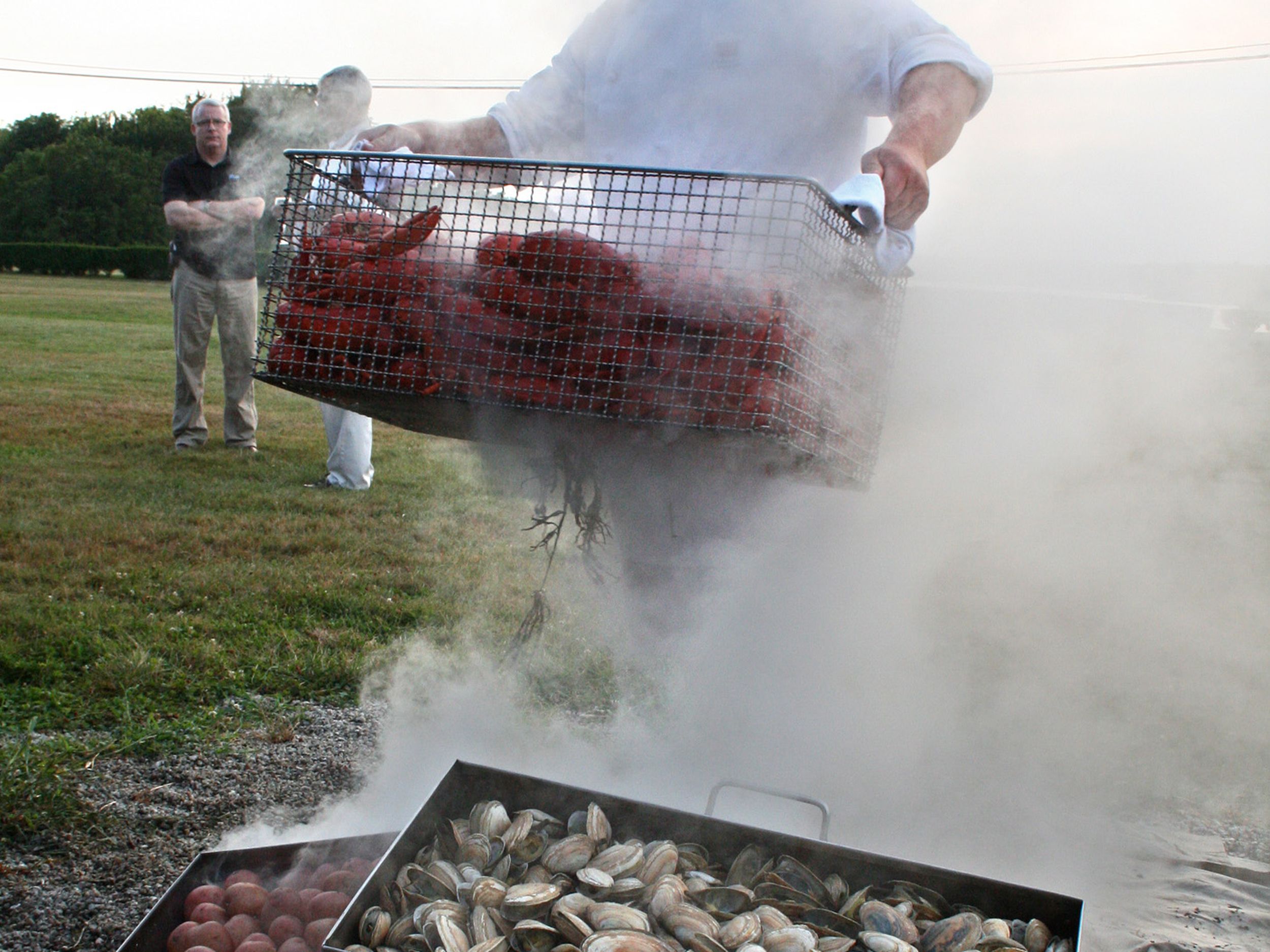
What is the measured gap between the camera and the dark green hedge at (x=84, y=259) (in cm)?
3197

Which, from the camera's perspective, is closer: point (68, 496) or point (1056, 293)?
point (1056, 293)

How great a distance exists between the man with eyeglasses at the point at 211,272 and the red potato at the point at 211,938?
474cm

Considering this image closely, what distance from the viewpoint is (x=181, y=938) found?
1700 mm

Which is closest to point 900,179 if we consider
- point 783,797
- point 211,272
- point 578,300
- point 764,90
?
point 764,90

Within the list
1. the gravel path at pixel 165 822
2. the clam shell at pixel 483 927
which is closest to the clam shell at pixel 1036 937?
the clam shell at pixel 483 927

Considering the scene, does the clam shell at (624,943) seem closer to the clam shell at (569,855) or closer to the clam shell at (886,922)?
the clam shell at (569,855)

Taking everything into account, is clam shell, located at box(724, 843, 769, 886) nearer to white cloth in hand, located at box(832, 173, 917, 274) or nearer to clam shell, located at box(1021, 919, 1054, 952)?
clam shell, located at box(1021, 919, 1054, 952)

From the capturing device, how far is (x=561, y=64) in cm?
232

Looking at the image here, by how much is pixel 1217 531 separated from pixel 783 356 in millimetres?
3342

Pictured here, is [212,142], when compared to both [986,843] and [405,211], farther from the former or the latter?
[986,843]

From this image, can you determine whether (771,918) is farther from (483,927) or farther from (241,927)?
(241,927)

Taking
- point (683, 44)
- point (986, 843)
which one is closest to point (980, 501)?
point (986, 843)

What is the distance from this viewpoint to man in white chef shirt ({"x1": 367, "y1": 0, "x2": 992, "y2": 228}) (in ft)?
6.13

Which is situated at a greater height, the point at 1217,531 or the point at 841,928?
the point at 1217,531
